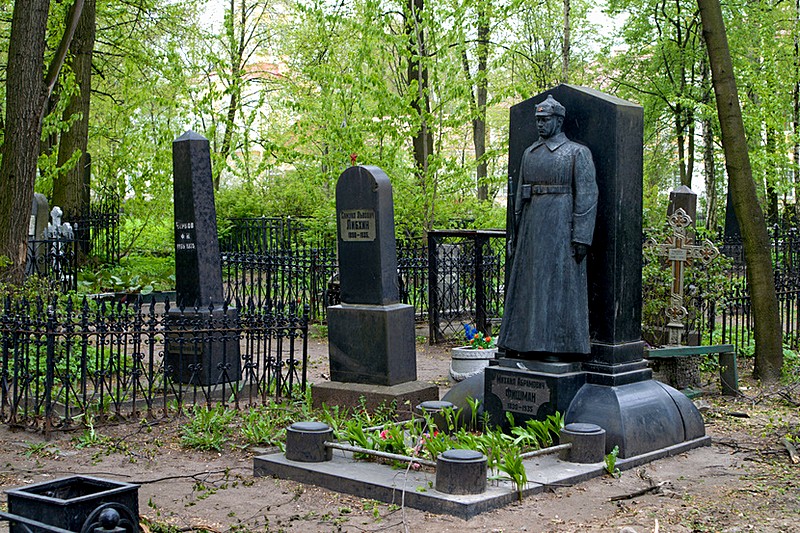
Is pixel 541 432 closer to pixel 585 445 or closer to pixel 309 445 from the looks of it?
pixel 585 445

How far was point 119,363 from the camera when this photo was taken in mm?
9172

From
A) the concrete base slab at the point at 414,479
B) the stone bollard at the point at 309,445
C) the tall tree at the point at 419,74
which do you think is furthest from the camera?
the tall tree at the point at 419,74

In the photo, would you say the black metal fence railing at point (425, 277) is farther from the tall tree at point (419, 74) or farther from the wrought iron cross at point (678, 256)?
the wrought iron cross at point (678, 256)

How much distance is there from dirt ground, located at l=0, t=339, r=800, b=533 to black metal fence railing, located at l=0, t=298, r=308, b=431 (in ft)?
1.34

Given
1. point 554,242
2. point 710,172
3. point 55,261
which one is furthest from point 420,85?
point 710,172

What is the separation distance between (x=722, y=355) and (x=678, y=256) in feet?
4.47

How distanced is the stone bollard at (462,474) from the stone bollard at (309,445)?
3.84 ft

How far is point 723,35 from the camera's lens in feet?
33.8

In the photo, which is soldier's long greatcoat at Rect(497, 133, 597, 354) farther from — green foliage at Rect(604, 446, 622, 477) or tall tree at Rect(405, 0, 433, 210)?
tall tree at Rect(405, 0, 433, 210)

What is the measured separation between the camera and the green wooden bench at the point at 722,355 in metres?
9.66

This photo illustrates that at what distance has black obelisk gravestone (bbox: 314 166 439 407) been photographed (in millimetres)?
9117

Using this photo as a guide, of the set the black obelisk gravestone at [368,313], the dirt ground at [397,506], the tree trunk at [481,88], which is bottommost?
the dirt ground at [397,506]

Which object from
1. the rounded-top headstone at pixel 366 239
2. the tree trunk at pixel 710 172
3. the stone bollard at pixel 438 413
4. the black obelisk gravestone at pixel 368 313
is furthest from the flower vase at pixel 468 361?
the tree trunk at pixel 710 172

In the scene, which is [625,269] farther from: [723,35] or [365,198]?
[723,35]
